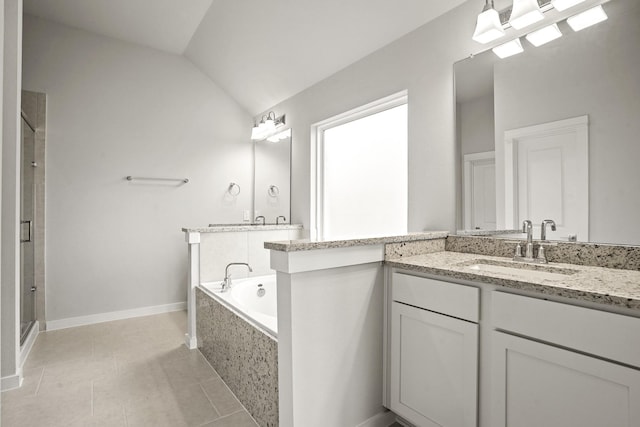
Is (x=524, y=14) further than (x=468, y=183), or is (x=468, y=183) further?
(x=468, y=183)

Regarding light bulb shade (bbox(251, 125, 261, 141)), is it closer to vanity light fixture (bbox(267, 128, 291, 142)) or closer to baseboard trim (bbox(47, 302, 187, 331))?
vanity light fixture (bbox(267, 128, 291, 142))

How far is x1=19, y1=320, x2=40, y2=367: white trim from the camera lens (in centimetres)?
246

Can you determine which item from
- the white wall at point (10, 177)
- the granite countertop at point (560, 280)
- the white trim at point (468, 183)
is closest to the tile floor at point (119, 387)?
the white wall at point (10, 177)

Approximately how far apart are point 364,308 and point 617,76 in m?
1.50

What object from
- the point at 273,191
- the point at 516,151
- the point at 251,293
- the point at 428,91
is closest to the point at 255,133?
the point at 273,191

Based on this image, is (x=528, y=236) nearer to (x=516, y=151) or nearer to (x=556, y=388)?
(x=516, y=151)

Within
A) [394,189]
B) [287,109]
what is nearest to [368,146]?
[394,189]

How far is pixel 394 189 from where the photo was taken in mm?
3396

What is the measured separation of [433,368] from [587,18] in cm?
171

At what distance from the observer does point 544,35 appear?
1680 mm

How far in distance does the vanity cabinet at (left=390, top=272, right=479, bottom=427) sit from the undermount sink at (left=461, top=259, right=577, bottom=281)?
0.63 ft

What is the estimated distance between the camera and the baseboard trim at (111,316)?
3204 millimetres

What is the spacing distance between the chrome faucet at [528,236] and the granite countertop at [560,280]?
0.28 ft

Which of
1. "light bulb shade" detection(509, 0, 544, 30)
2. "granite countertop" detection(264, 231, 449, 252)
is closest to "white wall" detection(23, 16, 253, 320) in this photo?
"granite countertop" detection(264, 231, 449, 252)
